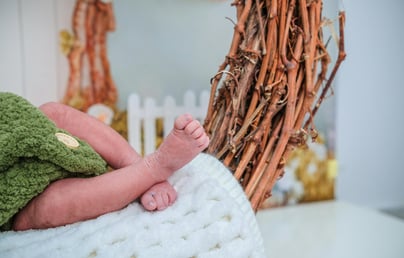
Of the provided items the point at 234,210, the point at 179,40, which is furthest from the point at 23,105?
the point at 179,40

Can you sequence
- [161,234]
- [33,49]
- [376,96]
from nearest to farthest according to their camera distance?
1. [161,234]
2. [376,96]
3. [33,49]

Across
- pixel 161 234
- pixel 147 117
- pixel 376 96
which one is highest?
pixel 376 96

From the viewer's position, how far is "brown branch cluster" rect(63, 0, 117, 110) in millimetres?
1394

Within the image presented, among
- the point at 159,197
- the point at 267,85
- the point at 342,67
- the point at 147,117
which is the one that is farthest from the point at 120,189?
the point at 147,117

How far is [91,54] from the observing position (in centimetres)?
141

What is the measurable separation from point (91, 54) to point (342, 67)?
40.1 inches

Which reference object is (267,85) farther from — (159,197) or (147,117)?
(147,117)

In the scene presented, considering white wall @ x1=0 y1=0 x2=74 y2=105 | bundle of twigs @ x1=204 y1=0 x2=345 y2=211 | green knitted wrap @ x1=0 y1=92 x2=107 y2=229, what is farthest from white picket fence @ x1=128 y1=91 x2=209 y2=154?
green knitted wrap @ x1=0 y1=92 x2=107 y2=229

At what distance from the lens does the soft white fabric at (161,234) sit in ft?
1.48

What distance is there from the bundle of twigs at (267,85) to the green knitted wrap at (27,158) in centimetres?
23

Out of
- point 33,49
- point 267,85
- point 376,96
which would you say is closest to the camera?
point 267,85

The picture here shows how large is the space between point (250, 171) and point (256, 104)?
105 millimetres

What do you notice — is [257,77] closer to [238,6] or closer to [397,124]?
[238,6]

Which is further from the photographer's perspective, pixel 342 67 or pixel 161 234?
pixel 342 67
